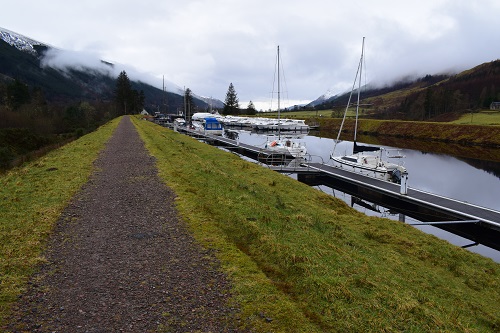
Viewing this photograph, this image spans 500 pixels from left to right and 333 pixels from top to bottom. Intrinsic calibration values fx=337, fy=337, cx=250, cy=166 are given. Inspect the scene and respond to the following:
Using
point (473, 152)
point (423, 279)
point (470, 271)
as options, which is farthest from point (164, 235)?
point (473, 152)

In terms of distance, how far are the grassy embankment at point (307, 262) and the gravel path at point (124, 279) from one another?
422 mm

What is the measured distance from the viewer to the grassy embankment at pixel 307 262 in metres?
6.54

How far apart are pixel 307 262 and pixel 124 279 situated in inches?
169

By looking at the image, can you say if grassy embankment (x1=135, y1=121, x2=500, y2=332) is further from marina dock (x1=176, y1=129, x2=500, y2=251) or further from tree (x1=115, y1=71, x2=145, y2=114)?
tree (x1=115, y1=71, x2=145, y2=114)

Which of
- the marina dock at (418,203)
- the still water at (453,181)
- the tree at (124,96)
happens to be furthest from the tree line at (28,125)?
the tree at (124,96)

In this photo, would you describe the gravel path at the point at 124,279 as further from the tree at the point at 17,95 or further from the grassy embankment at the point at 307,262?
the tree at the point at 17,95

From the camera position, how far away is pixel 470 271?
11.7 meters

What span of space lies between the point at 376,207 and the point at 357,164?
8.66m

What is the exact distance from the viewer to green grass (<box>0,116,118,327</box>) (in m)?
6.99

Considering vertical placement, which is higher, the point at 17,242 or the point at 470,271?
the point at 17,242

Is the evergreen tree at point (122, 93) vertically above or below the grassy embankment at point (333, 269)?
above

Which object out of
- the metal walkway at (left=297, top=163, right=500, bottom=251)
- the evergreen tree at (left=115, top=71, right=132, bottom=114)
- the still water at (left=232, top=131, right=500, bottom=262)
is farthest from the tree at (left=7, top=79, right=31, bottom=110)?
the metal walkway at (left=297, top=163, right=500, bottom=251)

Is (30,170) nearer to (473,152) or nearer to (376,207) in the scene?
(376,207)

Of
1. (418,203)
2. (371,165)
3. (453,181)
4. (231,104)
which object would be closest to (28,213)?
(418,203)
